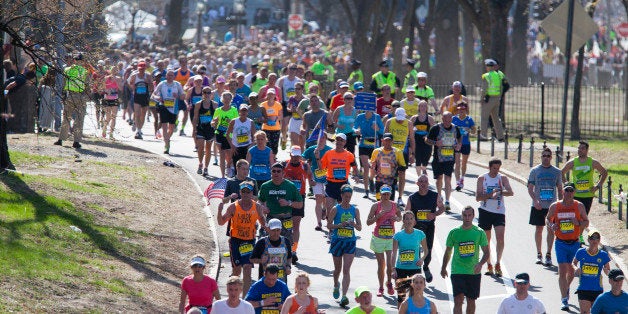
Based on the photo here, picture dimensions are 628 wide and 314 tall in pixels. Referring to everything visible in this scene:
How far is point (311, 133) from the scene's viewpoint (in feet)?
77.9

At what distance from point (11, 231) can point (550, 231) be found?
7160 millimetres

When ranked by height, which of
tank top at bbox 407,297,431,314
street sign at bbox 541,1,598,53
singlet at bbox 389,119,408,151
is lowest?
tank top at bbox 407,297,431,314

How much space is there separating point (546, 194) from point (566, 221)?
6.28 feet

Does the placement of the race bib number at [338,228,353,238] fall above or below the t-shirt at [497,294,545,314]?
above

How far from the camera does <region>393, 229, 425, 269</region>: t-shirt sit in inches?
Answer: 632

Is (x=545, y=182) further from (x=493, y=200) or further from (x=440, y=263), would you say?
(x=440, y=263)

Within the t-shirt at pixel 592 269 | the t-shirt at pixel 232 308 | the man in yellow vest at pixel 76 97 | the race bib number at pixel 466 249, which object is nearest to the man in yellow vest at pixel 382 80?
the man in yellow vest at pixel 76 97

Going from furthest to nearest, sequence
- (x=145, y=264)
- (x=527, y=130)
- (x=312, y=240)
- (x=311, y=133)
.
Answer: (x=527, y=130) → (x=311, y=133) → (x=312, y=240) → (x=145, y=264)

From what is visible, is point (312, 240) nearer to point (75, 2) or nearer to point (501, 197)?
point (501, 197)

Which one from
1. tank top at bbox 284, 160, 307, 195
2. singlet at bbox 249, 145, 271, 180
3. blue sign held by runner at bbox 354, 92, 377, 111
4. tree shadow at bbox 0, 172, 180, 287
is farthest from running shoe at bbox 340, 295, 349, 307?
blue sign held by runner at bbox 354, 92, 377, 111

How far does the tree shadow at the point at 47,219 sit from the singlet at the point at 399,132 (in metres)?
6.70

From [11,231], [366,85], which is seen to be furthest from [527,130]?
[11,231]

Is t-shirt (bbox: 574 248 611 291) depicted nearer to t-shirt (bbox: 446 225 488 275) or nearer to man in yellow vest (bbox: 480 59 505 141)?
t-shirt (bbox: 446 225 488 275)

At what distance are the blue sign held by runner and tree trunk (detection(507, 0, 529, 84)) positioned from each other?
3706 centimetres
